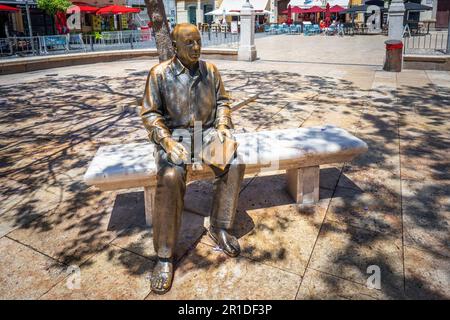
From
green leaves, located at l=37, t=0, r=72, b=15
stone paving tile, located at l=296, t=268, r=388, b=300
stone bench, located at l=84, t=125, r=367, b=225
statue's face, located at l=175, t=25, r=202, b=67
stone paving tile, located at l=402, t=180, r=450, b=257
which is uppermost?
green leaves, located at l=37, t=0, r=72, b=15

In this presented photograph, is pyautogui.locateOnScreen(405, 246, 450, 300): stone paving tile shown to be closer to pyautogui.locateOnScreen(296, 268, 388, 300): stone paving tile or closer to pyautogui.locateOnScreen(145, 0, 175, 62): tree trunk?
pyautogui.locateOnScreen(296, 268, 388, 300): stone paving tile

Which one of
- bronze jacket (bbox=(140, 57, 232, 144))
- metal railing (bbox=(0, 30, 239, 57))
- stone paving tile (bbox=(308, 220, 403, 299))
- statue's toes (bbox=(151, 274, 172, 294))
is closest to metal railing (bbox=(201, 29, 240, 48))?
metal railing (bbox=(0, 30, 239, 57))

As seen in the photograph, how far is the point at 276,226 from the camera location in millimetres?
3576

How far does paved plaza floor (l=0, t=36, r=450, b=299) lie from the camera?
2.79 meters

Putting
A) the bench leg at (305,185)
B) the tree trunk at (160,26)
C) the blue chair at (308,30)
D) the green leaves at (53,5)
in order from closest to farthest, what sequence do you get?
the bench leg at (305,185) → the tree trunk at (160,26) → the green leaves at (53,5) → the blue chair at (308,30)

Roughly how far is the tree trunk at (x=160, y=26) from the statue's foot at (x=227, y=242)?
437 cm

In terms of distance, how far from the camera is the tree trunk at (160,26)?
6.47m

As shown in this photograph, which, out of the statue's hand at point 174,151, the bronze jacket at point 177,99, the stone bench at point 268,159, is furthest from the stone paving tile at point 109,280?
the bronze jacket at point 177,99

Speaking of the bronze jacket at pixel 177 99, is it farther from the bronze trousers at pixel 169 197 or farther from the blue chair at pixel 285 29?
the blue chair at pixel 285 29

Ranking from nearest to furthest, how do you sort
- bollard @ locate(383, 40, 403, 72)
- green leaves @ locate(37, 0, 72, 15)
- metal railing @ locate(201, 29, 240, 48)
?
bollard @ locate(383, 40, 403, 72), metal railing @ locate(201, 29, 240, 48), green leaves @ locate(37, 0, 72, 15)

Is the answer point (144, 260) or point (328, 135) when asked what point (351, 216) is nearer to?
point (328, 135)

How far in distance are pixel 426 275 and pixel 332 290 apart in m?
0.79

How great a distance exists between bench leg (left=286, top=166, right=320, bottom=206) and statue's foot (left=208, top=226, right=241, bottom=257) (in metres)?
1.07

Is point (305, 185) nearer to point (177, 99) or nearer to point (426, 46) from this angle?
point (177, 99)
